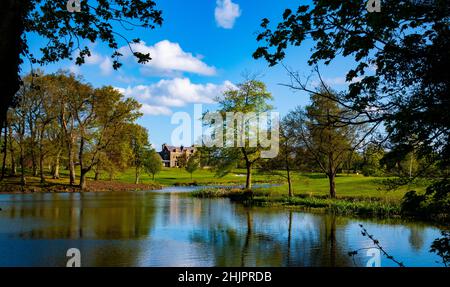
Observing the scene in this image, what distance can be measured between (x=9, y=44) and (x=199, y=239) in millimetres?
13574

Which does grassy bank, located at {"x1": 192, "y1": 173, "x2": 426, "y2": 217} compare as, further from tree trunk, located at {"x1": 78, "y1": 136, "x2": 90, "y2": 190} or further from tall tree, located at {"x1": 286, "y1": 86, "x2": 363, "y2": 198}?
tree trunk, located at {"x1": 78, "y1": 136, "x2": 90, "y2": 190}

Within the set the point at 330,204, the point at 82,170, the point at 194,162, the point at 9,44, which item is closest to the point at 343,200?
the point at 330,204

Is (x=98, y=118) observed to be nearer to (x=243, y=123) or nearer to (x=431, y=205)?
(x=243, y=123)

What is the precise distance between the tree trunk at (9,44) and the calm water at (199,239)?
6.79 meters

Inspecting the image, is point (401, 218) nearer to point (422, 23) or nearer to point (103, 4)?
point (422, 23)

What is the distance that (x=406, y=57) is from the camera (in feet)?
19.4

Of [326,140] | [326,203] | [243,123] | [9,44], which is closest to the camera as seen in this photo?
[9,44]

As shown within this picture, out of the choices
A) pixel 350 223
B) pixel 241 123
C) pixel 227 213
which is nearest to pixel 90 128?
pixel 241 123

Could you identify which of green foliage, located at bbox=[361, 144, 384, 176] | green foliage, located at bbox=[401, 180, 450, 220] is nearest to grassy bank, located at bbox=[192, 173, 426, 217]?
green foliage, located at bbox=[361, 144, 384, 176]

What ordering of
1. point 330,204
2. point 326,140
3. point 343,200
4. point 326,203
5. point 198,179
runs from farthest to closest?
point 198,179 < point 326,140 < point 343,200 < point 326,203 < point 330,204

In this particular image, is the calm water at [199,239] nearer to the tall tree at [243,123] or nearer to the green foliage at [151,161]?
the tall tree at [243,123]

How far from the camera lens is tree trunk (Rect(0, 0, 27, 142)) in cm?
434

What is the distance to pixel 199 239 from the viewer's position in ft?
55.2
